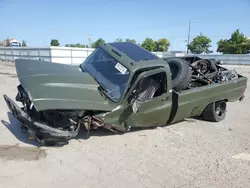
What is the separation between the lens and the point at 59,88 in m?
4.20

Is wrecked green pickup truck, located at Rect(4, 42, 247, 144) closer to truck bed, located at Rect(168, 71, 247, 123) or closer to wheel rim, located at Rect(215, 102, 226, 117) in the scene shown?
truck bed, located at Rect(168, 71, 247, 123)

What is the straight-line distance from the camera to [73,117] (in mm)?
4188

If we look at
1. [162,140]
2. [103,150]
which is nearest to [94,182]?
[103,150]

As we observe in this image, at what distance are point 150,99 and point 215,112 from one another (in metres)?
2.55

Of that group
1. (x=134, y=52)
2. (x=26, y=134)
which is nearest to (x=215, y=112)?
(x=134, y=52)

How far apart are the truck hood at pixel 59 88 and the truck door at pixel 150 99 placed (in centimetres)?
54

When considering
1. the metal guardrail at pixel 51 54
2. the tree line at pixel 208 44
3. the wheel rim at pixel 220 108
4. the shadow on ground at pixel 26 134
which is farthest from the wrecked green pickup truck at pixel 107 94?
the tree line at pixel 208 44

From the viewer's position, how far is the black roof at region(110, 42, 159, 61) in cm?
513

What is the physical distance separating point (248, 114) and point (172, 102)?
11.9ft

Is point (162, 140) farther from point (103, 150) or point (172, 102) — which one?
point (103, 150)

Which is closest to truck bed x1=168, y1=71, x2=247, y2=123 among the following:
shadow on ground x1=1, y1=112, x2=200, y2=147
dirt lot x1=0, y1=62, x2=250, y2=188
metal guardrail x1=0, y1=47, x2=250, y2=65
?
dirt lot x1=0, y1=62, x2=250, y2=188

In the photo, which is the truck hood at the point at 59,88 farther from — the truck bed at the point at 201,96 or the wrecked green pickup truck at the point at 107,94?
the truck bed at the point at 201,96

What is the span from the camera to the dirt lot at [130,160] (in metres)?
3.49

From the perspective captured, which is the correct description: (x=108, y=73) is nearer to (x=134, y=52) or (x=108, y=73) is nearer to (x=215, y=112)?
(x=134, y=52)
